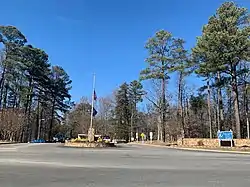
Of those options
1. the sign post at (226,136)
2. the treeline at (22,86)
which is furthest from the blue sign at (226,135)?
the treeline at (22,86)

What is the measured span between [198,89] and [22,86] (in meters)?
38.1

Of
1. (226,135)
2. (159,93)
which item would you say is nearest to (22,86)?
(159,93)

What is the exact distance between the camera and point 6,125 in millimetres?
55719

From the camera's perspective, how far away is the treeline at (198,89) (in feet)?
111

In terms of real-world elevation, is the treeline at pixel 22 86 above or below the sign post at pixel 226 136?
above

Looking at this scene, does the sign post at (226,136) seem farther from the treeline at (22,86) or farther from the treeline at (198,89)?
the treeline at (22,86)

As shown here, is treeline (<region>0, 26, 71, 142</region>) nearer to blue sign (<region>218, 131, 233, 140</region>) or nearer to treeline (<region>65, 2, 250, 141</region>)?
treeline (<region>65, 2, 250, 141</region>)

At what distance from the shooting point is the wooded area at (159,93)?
114 feet

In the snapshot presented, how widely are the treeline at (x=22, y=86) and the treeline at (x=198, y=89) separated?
12975mm

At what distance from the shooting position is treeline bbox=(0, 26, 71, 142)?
5969 cm

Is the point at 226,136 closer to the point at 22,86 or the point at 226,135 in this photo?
the point at 226,135

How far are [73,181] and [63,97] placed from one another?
79435 millimetres

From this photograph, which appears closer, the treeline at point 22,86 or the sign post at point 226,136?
the sign post at point 226,136

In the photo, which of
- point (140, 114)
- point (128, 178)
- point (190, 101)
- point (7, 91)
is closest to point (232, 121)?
point (190, 101)
